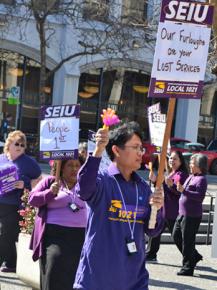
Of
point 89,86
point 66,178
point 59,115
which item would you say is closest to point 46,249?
point 66,178

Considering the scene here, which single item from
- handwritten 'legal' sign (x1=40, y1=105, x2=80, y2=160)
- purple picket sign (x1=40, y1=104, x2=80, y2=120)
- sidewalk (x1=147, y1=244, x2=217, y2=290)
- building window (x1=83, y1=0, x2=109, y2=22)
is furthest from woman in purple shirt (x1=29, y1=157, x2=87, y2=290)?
building window (x1=83, y1=0, x2=109, y2=22)

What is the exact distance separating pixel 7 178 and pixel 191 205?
245cm

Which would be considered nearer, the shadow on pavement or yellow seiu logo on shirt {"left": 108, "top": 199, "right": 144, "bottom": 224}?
yellow seiu logo on shirt {"left": 108, "top": 199, "right": 144, "bottom": 224}

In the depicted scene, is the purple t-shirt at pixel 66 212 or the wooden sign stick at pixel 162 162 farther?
the purple t-shirt at pixel 66 212

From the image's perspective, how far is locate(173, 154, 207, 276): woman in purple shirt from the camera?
8.32m

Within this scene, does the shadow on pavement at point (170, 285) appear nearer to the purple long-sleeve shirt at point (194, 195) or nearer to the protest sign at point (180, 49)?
the purple long-sleeve shirt at point (194, 195)

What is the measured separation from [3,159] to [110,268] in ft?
12.6

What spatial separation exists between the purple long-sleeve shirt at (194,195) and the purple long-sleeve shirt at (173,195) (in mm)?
336

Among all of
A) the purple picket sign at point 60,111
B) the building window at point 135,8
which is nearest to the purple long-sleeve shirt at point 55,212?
the purple picket sign at point 60,111

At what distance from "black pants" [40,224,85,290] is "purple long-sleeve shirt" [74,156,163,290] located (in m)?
1.06

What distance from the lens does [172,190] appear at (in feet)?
29.0

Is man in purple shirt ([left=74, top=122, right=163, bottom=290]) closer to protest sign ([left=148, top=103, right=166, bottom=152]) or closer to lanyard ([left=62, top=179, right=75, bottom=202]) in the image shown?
lanyard ([left=62, top=179, right=75, bottom=202])

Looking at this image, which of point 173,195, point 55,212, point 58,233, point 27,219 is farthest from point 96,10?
point 58,233

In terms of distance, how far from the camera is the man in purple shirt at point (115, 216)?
3.95 meters
